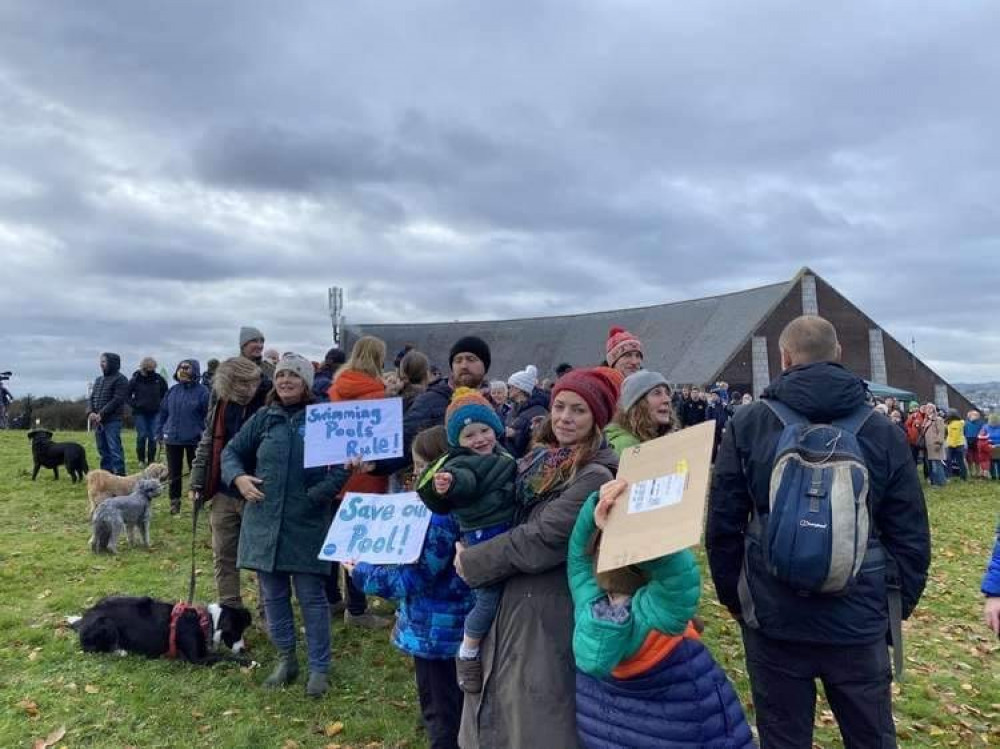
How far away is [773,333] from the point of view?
4178cm

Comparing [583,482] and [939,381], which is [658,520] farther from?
[939,381]

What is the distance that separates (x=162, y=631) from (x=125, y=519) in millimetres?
3694

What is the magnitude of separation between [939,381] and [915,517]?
4795 centimetres

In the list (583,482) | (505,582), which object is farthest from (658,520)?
(505,582)

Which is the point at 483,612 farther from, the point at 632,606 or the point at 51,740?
the point at 51,740

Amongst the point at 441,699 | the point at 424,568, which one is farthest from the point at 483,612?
the point at 441,699

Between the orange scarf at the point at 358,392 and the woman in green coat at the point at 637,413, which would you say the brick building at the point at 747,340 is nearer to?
the orange scarf at the point at 358,392

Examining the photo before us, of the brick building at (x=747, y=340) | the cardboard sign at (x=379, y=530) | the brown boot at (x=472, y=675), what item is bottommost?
the brown boot at (x=472, y=675)

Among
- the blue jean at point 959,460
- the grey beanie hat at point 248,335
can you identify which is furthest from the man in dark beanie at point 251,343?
the blue jean at point 959,460

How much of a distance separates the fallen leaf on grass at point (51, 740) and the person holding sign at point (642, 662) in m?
3.56

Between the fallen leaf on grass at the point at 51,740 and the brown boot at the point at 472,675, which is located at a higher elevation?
the brown boot at the point at 472,675

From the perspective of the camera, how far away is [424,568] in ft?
12.1

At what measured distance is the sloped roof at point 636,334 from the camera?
42719 millimetres

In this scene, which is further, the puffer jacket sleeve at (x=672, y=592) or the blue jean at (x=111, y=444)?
the blue jean at (x=111, y=444)
